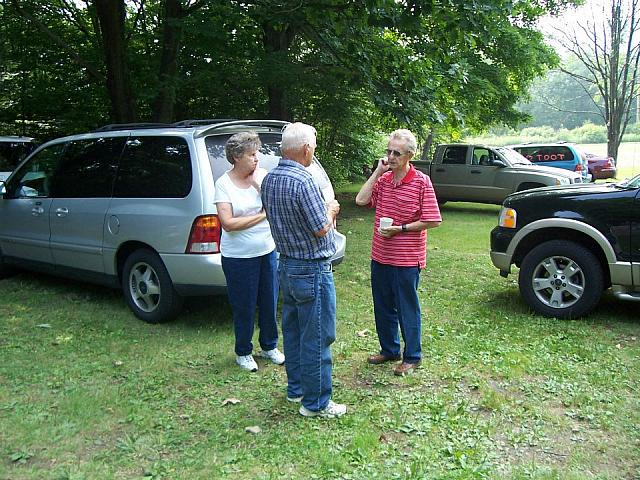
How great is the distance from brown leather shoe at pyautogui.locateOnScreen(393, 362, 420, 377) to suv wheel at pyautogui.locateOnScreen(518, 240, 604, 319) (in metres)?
1.95

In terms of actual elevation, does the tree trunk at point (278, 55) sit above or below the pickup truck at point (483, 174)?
above

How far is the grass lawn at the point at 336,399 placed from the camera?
334 centimetres

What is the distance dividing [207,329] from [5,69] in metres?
11.7

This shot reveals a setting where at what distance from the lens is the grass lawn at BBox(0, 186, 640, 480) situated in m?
3.34

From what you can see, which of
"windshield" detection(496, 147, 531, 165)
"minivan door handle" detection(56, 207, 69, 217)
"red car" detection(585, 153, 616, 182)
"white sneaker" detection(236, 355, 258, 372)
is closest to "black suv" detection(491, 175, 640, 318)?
"white sneaker" detection(236, 355, 258, 372)

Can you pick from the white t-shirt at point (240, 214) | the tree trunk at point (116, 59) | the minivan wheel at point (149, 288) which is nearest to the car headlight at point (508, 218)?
the white t-shirt at point (240, 214)

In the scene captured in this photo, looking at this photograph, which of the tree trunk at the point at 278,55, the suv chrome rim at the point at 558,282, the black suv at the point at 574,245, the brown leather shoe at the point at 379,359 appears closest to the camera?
the brown leather shoe at the point at 379,359

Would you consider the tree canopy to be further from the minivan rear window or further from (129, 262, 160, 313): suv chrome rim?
(129, 262, 160, 313): suv chrome rim

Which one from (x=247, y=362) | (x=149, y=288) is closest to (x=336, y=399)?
(x=247, y=362)

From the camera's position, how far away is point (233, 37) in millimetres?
11305

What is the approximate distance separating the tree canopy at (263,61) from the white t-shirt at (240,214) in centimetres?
486

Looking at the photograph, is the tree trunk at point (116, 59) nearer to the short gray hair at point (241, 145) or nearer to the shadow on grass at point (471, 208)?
the short gray hair at point (241, 145)

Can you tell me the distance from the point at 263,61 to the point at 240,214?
765 centimetres

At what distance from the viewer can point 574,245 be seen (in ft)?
19.1
